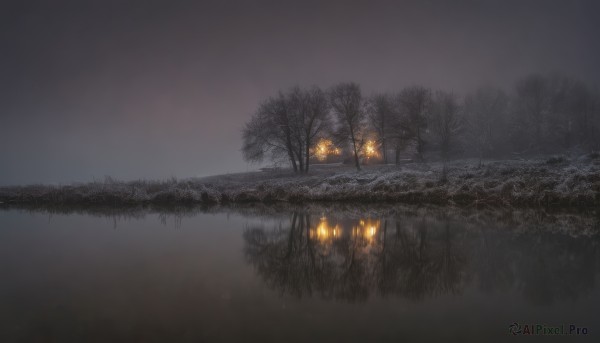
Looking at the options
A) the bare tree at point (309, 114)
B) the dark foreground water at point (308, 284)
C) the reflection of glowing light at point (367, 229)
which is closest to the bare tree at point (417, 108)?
the bare tree at point (309, 114)

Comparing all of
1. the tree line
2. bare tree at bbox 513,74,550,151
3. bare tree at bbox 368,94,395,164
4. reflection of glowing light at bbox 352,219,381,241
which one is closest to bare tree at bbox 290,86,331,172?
the tree line

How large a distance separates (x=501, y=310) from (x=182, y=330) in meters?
5.13

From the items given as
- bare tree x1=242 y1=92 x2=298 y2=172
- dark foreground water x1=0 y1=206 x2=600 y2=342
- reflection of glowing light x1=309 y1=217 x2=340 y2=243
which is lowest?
dark foreground water x1=0 y1=206 x2=600 y2=342

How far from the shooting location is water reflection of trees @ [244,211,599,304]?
664cm

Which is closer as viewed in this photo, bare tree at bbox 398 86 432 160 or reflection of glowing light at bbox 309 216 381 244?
reflection of glowing light at bbox 309 216 381 244

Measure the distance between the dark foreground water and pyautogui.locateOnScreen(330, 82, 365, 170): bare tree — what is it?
35.1m

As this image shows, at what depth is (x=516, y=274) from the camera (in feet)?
23.9

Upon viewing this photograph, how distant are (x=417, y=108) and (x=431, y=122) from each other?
565cm

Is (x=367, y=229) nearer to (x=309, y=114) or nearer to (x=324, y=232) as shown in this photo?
(x=324, y=232)

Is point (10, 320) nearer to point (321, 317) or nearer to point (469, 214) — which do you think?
point (321, 317)

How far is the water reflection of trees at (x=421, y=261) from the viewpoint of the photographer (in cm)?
664

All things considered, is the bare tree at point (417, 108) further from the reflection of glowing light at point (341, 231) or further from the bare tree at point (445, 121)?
the reflection of glowing light at point (341, 231)

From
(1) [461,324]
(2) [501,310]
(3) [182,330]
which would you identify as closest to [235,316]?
(3) [182,330]

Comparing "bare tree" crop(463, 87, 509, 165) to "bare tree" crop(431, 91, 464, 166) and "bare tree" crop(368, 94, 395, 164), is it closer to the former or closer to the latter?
"bare tree" crop(431, 91, 464, 166)
